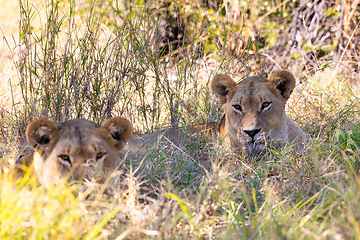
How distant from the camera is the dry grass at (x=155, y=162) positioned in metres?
2.50

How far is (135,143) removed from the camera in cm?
450

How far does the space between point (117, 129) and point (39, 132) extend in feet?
1.75

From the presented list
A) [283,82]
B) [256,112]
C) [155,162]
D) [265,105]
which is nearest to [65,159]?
[155,162]

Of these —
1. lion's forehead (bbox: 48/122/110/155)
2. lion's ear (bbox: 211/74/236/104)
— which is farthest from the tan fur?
lion's forehead (bbox: 48/122/110/155)

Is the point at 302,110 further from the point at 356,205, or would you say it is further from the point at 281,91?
the point at 356,205

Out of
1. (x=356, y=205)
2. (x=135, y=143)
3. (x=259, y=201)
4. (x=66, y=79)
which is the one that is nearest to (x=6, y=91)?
(x=66, y=79)

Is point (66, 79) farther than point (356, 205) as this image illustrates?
→ Yes

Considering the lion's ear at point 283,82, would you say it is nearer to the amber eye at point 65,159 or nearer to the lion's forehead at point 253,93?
the lion's forehead at point 253,93

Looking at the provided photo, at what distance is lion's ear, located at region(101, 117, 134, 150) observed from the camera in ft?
10.6

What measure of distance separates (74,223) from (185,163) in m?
1.60

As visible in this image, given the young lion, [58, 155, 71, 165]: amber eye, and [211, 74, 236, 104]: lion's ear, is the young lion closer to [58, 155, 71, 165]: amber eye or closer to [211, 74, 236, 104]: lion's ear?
[211, 74, 236, 104]: lion's ear

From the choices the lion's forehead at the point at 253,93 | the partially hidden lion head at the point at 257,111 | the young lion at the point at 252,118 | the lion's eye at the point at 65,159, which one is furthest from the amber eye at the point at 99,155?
the lion's forehead at the point at 253,93

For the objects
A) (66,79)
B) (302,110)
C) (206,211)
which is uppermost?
(66,79)

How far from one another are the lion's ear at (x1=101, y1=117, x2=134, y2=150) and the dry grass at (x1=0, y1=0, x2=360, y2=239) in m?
0.21
